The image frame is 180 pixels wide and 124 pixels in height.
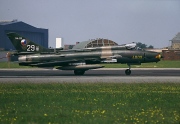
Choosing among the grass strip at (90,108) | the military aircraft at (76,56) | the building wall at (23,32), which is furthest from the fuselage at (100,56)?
the building wall at (23,32)

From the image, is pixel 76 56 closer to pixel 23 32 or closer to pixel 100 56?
pixel 100 56

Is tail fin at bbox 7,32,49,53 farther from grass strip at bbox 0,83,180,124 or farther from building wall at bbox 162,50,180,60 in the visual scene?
building wall at bbox 162,50,180,60

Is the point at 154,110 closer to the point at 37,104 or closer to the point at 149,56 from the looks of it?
the point at 37,104

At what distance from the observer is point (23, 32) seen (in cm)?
12838

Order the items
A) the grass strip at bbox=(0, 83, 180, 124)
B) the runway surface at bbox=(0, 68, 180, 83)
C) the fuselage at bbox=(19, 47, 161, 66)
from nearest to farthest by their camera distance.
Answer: the grass strip at bbox=(0, 83, 180, 124) < the runway surface at bbox=(0, 68, 180, 83) < the fuselage at bbox=(19, 47, 161, 66)

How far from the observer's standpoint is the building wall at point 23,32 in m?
112

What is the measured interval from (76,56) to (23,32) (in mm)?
100838

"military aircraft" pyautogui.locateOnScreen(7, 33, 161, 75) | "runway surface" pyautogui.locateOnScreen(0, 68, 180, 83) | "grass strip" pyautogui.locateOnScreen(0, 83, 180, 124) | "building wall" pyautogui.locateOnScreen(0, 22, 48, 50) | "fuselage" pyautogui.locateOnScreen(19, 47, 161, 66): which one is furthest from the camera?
"building wall" pyautogui.locateOnScreen(0, 22, 48, 50)

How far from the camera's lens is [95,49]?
3148 cm

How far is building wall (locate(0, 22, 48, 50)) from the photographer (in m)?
112

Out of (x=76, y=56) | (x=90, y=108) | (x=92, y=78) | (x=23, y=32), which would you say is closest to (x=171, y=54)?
(x=76, y=56)

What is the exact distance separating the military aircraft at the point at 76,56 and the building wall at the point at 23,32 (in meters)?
82.7

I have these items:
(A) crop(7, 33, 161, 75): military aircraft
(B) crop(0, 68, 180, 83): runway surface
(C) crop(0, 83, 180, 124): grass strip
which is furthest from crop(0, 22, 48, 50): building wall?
(C) crop(0, 83, 180, 124): grass strip

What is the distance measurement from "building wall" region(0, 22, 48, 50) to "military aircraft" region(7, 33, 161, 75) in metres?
82.7
